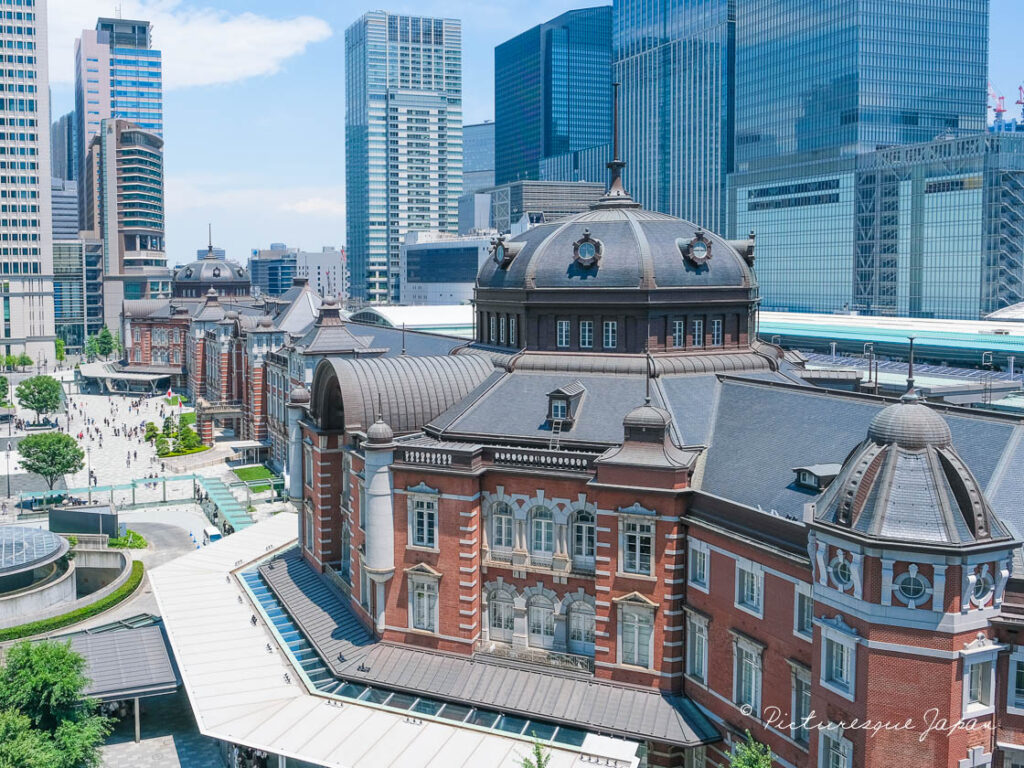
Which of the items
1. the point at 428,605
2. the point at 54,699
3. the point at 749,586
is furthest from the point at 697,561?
the point at 54,699

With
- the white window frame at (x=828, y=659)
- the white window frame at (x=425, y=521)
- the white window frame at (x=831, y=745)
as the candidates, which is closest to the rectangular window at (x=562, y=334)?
the white window frame at (x=425, y=521)

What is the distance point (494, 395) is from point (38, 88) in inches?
6490

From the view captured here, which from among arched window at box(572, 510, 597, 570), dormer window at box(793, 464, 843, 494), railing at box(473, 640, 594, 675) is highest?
dormer window at box(793, 464, 843, 494)

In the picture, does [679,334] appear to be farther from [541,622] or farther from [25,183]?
[25,183]

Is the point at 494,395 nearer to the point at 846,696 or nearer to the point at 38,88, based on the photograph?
the point at 846,696

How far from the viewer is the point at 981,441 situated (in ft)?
113

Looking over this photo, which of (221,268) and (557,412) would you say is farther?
(221,268)

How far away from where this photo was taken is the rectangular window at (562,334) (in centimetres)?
4953

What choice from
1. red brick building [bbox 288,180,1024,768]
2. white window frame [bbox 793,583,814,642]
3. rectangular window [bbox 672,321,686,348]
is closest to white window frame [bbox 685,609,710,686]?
red brick building [bbox 288,180,1024,768]

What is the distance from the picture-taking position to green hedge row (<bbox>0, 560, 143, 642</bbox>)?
2205 inches

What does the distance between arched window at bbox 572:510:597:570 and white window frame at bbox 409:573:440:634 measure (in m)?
6.58

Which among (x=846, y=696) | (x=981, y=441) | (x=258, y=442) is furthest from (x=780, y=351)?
(x=258, y=442)

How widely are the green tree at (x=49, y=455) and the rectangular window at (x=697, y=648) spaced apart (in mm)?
66540

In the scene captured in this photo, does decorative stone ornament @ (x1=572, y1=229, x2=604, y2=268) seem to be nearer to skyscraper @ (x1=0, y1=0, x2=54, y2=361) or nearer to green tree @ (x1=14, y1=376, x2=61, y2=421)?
green tree @ (x1=14, y1=376, x2=61, y2=421)
